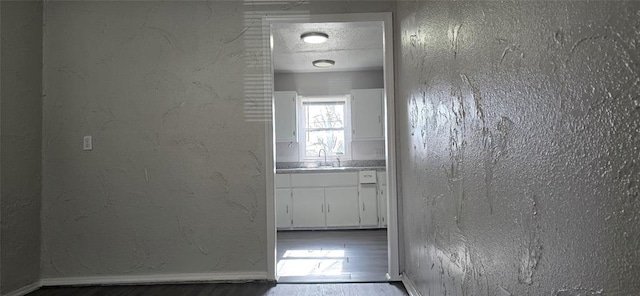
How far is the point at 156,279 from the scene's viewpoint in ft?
9.07

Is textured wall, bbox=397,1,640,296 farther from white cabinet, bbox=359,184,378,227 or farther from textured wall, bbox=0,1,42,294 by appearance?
white cabinet, bbox=359,184,378,227

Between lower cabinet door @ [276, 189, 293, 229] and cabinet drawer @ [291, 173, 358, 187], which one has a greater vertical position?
cabinet drawer @ [291, 173, 358, 187]

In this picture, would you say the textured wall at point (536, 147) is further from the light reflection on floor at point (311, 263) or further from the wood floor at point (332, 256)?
the light reflection on floor at point (311, 263)

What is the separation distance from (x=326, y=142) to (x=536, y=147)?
481 cm

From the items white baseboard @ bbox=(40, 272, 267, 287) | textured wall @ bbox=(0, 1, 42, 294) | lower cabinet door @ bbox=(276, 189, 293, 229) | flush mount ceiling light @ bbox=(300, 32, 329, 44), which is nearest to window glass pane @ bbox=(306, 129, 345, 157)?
lower cabinet door @ bbox=(276, 189, 293, 229)

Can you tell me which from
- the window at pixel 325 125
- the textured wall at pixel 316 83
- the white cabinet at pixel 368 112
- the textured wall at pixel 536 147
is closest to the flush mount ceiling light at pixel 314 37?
the white cabinet at pixel 368 112

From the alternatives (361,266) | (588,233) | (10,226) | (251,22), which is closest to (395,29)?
(251,22)

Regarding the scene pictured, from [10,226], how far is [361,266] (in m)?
2.38

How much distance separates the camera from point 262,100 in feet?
9.25

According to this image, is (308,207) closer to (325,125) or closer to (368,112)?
(325,125)

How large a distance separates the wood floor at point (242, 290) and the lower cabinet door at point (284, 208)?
2.14 metres

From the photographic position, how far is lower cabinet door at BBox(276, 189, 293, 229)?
4855mm

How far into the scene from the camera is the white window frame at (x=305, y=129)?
5.60m

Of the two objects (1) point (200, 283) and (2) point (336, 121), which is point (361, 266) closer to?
(1) point (200, 283)
